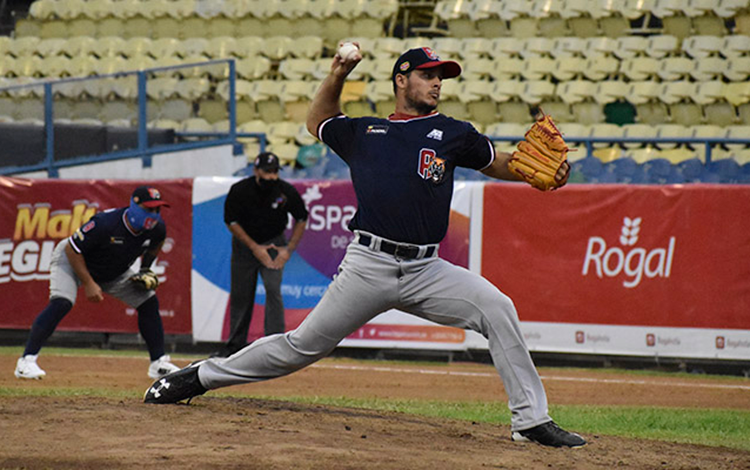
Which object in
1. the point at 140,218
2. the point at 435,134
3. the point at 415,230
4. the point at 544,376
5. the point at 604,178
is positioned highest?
the point at 435,134

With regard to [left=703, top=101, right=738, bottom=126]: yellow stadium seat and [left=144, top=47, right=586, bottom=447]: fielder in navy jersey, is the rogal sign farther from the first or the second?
[left=144, top=47, right=586, bottom=447]: fielder in navy jersey

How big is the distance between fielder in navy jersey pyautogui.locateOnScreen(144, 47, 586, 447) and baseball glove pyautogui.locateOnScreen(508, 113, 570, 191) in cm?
8

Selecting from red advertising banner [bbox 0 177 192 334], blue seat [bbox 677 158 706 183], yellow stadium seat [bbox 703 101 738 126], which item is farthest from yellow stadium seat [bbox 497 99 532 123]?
red advertising banner [bbox 0 177 192 334]

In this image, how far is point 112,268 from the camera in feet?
31.3

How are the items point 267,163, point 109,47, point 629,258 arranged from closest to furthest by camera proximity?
point 267,163, point 629,258, point 109,47

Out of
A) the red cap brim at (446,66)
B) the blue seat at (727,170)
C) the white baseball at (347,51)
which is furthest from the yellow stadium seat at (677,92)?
the white baseball at (347,51)

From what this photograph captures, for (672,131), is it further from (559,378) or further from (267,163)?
(267,163)

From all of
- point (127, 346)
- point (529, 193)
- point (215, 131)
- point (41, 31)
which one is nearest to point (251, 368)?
point (529, 193)

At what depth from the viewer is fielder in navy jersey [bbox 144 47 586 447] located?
5.68 m

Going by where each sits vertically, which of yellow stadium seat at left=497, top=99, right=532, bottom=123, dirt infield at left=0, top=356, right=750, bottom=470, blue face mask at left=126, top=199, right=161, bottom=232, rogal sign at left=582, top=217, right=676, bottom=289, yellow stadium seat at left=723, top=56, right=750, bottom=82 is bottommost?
dirt infield at left=0, top=356, right=750, bottom=470

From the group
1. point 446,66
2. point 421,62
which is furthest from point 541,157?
point 421,62

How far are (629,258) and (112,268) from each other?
5452 mm

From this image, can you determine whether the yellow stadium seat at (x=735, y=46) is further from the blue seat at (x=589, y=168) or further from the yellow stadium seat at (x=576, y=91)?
the blue seat at (x=589, y=168)

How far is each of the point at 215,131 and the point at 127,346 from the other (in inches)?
186
